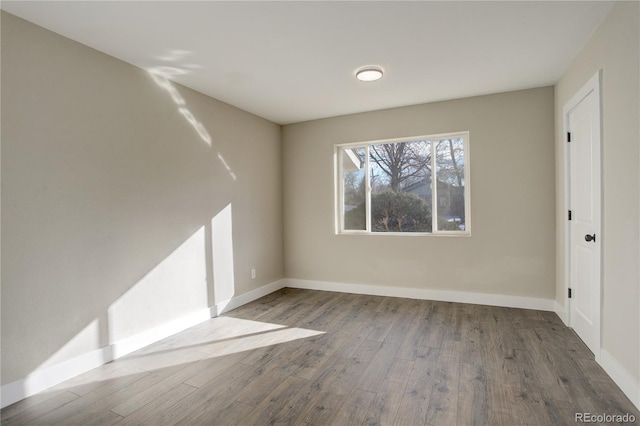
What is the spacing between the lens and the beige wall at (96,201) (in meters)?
2.16

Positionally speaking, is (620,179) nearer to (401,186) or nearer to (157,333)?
(401,186)

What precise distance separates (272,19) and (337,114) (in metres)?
2.45

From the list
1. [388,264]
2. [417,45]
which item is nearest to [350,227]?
[388,264]

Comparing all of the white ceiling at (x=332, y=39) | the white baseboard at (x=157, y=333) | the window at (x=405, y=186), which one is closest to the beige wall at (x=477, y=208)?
the window at (x=405, y=186)

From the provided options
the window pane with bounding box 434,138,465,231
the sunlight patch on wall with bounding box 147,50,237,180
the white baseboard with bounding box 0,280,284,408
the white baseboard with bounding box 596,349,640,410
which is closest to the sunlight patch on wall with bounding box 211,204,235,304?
the white baseboard with bounding box 0,280,284,408

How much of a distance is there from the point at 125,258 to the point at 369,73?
9.20 ft

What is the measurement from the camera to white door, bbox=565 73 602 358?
2498 mm

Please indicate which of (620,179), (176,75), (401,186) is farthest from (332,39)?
(401,186)

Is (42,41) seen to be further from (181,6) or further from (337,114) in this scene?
(337,114)

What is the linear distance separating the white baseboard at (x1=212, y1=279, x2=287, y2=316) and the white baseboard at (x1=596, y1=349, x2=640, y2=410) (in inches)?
140

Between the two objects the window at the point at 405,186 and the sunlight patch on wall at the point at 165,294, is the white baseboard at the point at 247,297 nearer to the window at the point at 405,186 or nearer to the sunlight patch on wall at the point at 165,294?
the sunlight patch on wall at the point at 165,294

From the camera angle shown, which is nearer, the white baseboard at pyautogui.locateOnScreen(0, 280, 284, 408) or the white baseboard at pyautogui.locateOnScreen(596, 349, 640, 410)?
Result: the white baseboard at pyautogui.locateOnScreen(596, 349, 640, 410)

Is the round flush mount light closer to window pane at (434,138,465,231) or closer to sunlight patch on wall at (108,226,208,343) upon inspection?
window pane at (434,138,465,231)

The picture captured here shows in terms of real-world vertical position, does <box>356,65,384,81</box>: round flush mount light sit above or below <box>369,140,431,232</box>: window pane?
above
